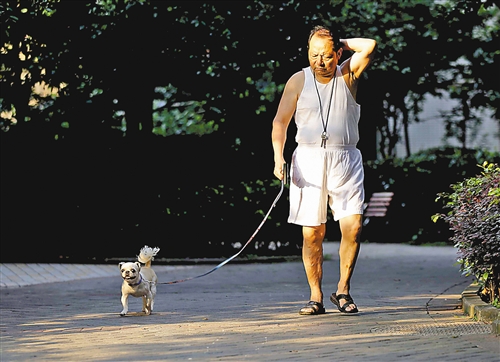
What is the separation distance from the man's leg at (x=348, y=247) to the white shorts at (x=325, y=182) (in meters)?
0.06

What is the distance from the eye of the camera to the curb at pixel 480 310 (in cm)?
722

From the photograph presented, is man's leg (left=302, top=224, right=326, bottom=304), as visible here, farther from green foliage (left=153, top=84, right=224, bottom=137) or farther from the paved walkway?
green foliage (left=153, top=84, right=224, bottom=137)

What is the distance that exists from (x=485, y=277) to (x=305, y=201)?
1.43 meters

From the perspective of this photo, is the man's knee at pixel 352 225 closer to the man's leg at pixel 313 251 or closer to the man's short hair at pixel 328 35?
the man's leg at pixel 313 251

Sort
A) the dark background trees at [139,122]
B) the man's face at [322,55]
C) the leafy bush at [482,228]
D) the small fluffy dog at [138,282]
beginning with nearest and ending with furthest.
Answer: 1. the leafy bush at [482,228]
2. the man's face at [322,55]
3. the small fluffy dog at [138,282]
4. the dark background trees at [139,122]

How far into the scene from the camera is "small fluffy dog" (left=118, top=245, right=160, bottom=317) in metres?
8.56

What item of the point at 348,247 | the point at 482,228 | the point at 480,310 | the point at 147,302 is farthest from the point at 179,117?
the point at 480,310

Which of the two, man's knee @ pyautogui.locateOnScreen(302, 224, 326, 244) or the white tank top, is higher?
the white tank top

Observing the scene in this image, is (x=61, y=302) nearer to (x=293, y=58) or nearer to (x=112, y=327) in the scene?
(x=112, y=327)

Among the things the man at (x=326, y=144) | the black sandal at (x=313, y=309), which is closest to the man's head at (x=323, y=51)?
the man at (x=326, y=144)

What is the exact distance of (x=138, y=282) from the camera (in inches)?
341

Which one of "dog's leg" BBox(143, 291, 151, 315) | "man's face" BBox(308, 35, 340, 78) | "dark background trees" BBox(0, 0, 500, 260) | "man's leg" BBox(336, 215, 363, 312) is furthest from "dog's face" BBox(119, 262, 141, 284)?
"dark background trees" BBox(0, 0, 500, 260)

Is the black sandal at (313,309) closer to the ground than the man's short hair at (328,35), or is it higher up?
closer to the ground

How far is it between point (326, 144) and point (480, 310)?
1.64 m
